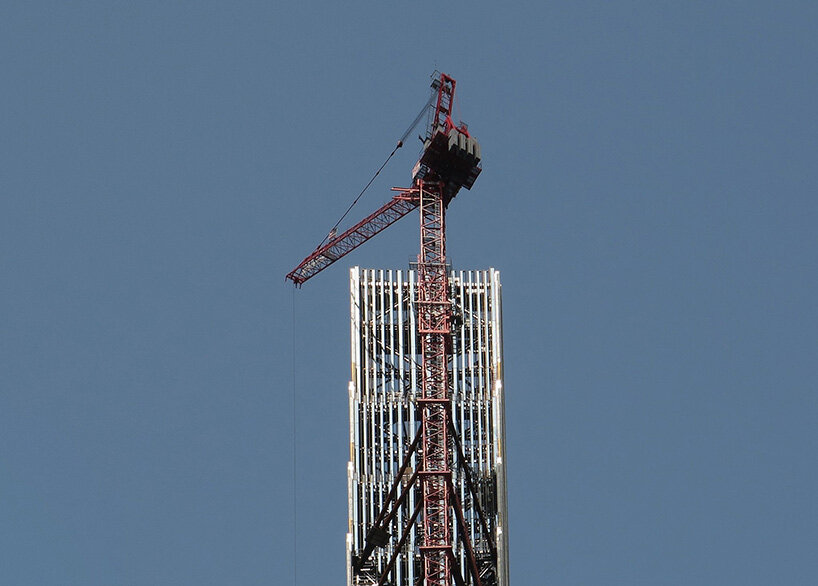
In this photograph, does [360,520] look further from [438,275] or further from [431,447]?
[438,275]

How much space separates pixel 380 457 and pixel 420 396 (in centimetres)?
857

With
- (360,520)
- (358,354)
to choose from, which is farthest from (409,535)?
(358,354)

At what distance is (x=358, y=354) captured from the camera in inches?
7830

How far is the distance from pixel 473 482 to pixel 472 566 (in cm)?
1111

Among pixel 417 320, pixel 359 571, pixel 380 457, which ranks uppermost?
pixel 417 320

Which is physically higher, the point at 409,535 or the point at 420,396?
the point at 420,396

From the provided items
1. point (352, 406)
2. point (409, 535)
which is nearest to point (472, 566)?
point (409, 535)

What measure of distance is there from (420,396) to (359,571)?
66.3 feet

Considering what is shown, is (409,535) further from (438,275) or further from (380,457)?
(438,275)

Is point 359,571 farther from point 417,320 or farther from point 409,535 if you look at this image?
point 417,320

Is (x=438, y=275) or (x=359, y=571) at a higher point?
(x=438, y=275)

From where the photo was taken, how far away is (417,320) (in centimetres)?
19738

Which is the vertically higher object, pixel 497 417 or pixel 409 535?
pixel 497 417

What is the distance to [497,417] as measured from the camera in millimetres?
199750
